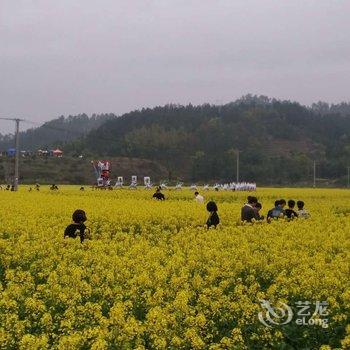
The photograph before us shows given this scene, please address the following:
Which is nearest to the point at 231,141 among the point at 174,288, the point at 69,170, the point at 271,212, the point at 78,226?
A: the point at 69,170

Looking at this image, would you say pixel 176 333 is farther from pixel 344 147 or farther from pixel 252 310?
pixel 344 147

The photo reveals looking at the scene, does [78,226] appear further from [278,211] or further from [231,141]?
[231,141]

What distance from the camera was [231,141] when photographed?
506 ft

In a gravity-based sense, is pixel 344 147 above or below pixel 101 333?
above

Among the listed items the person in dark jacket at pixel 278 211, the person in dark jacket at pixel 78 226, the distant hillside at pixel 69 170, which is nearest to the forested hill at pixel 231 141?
the distant hillside at pixel 69 170

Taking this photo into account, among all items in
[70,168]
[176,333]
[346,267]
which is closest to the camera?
[176,333]

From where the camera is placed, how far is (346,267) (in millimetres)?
10117

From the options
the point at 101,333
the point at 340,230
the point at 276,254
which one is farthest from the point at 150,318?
the point at 340,230

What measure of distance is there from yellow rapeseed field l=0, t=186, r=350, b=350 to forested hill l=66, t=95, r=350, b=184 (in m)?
105

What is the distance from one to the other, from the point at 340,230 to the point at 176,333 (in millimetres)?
10520

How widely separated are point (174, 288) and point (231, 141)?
480ft

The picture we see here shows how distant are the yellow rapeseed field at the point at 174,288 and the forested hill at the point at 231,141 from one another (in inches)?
4140

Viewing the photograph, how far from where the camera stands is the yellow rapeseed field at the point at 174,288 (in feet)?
21.4

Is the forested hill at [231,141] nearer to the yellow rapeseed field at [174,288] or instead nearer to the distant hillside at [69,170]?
the distant hillside at [69,170]
